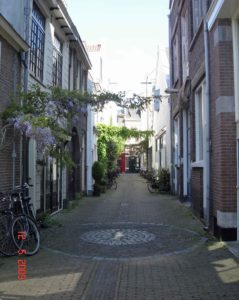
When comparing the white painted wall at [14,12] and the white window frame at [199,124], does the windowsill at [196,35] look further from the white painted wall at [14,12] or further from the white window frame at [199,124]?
the white painted wall at [14,12]

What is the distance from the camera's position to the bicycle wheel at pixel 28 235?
822 centimetres

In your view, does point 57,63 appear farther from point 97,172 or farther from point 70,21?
point 97,172

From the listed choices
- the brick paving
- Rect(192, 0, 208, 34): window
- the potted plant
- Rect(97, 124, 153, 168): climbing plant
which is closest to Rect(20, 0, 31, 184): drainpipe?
the brick paving

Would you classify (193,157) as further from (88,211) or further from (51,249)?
(51,249)

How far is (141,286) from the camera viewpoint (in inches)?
246

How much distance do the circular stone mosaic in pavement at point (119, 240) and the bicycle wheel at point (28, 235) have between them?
47 cm

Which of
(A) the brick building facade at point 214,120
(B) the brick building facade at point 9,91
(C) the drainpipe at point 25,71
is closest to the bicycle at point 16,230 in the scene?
(B) the brick building facade at point 9,91

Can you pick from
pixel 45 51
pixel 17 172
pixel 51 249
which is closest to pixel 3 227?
pixel 51 249

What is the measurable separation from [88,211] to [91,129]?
9.08 metres

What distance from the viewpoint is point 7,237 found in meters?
8.05

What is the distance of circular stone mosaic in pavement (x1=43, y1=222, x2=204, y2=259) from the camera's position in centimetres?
867

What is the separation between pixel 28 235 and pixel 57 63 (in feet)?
27.1

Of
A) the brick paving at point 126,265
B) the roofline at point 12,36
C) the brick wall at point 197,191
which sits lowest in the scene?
the brick paving at point 126,265

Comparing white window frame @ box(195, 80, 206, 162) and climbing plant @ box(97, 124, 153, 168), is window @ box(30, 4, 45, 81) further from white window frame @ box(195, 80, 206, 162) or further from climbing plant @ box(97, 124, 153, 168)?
climbing plant @ box(97, 124, 153, 168)
